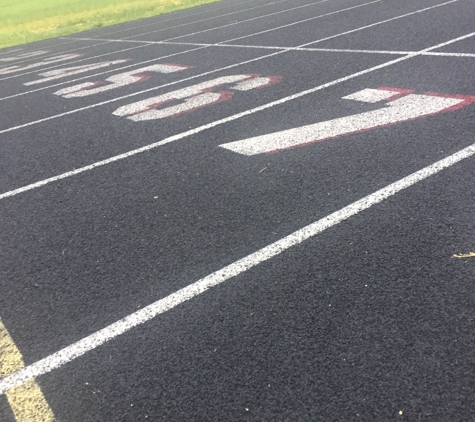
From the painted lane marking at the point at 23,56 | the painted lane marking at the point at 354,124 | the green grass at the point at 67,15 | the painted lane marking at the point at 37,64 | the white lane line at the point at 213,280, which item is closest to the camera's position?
the white lane line at the point at 213,280

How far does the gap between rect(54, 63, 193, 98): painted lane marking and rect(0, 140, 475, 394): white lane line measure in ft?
22.0

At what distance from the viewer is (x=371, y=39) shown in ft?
34.1

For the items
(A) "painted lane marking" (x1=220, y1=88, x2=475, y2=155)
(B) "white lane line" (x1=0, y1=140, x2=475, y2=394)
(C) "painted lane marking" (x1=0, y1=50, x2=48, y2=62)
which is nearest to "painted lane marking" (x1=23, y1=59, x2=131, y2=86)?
(C) "painted lane marking" (x1=0, y1=50, x2=48, y2=62)

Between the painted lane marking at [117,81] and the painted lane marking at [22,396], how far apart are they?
724 cm

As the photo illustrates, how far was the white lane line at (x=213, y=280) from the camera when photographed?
321 cm


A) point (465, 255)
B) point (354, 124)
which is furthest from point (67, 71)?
point (465, 255)

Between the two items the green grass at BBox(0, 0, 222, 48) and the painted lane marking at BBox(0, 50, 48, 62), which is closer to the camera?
the painted lane marking at BBox(0, 50, 48, 62)

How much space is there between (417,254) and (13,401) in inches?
107

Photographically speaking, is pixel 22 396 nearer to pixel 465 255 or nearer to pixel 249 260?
pixel 249 260

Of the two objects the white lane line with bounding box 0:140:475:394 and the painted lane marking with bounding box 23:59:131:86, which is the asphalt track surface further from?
the painted lane marking with bounding box 23:59:131:86

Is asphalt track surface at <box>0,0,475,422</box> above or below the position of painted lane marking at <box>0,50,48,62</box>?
above

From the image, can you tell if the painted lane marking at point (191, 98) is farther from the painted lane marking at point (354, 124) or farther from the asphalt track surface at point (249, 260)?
the painted lane marking at point (354, 124)

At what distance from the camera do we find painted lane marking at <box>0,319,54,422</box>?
2857 millimetres

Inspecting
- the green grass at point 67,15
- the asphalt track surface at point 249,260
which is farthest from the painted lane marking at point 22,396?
the green grass at point 67,15
